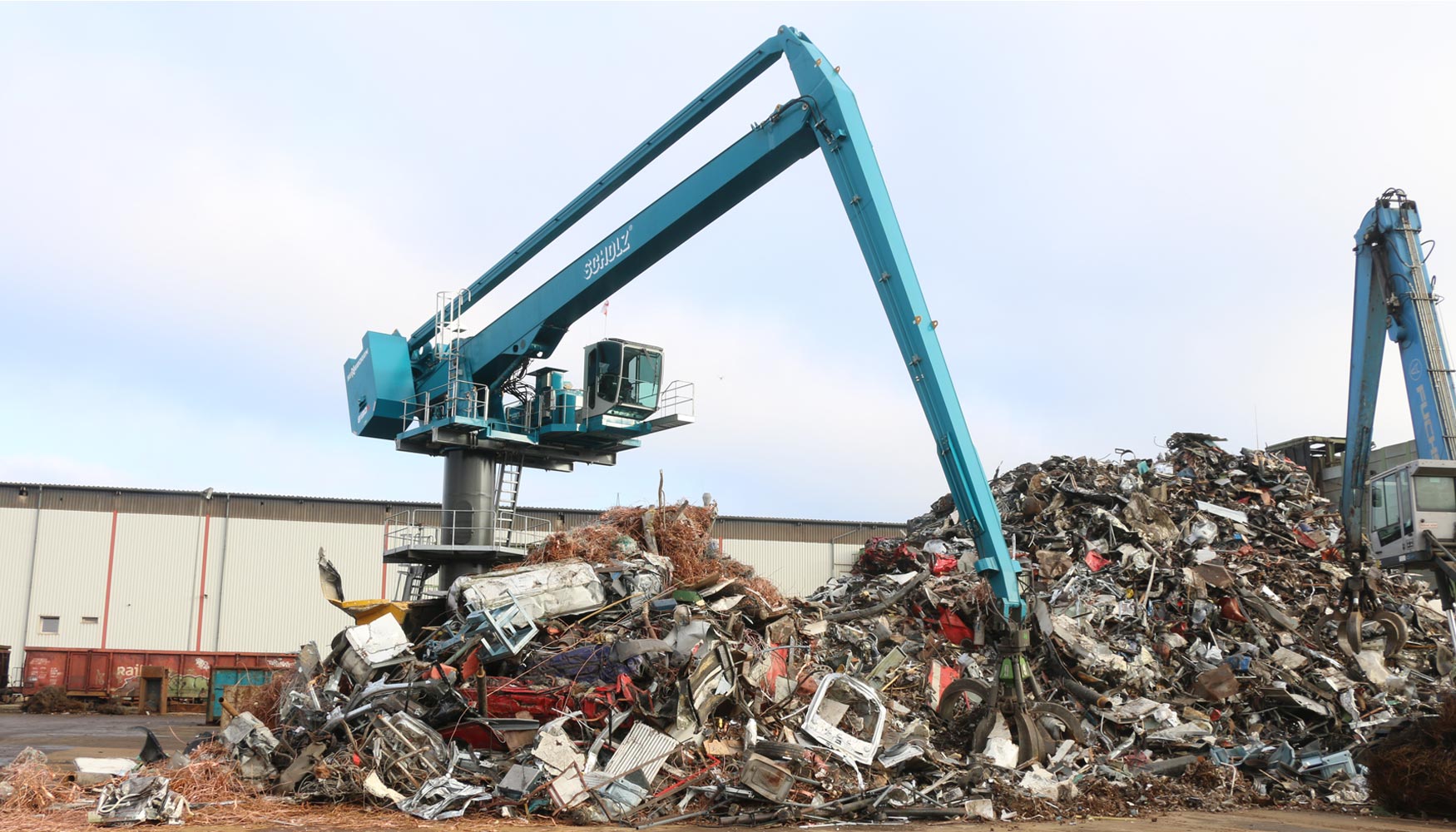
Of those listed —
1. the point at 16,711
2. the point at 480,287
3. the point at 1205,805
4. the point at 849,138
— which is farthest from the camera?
the point at 16,711

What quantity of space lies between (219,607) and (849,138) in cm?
2494

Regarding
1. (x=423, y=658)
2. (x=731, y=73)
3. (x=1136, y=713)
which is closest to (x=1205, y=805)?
(x=1136, y=713)

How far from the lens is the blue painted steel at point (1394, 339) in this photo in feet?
45.6

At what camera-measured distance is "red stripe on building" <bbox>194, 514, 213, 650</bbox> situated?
29094mm

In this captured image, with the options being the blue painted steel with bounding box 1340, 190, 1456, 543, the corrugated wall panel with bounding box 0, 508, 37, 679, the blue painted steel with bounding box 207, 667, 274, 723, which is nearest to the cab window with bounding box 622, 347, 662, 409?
the blue painted steel with bounding box 207, 667, 274, 723

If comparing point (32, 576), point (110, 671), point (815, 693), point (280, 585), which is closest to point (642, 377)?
point (815, 693)

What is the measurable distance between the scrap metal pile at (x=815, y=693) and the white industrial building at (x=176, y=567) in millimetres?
15225

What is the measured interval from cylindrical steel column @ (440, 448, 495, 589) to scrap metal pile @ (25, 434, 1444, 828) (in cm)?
331

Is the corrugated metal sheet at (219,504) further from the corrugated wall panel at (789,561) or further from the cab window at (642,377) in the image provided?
the cab window at (642,377)

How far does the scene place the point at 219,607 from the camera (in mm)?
29469

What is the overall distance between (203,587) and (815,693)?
2445 centimetres

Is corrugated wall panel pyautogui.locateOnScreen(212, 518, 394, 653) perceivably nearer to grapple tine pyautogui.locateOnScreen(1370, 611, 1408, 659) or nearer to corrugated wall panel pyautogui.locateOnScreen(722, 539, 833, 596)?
corrugated wall panel pyautogui.locateOnScreen(722, 539, 833, 596)

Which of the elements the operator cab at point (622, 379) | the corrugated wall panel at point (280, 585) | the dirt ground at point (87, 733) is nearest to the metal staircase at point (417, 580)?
the operator cab at point (622, 379)

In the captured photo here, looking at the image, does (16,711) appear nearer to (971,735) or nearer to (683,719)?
(683,719)
